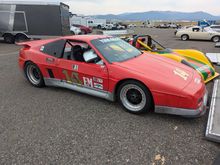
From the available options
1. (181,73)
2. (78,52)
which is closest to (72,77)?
(78,52)

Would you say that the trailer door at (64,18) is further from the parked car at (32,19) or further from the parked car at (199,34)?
the parked car at (199,34)

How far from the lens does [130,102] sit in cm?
328

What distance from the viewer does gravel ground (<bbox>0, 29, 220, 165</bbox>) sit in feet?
7.47

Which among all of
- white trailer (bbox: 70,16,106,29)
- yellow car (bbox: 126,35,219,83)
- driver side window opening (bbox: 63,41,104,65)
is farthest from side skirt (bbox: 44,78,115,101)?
white trailer (bbox: 70,16,106,29)

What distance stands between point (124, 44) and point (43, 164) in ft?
9.75

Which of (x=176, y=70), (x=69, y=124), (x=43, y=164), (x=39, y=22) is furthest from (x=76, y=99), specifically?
(x=39, y=22)

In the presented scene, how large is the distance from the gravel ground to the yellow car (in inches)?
75.1

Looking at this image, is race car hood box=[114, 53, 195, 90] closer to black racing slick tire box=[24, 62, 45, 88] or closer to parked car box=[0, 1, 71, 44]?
black racing slick tire box=[24, 62, 45, 88]

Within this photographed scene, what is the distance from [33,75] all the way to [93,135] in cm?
282

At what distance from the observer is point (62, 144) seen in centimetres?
254

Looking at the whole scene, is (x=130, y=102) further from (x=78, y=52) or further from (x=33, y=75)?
(x=33, y=75)

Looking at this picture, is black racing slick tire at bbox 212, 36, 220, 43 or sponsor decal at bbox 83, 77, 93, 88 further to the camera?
black racing slick tire at bbox 212, 36, 220, 43

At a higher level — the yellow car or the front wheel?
the yellow car

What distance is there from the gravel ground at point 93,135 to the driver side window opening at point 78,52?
912mm
